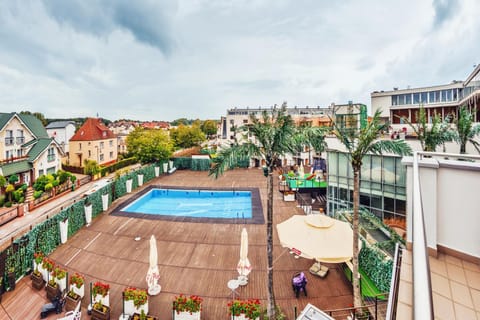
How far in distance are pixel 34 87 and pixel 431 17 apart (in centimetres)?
4409

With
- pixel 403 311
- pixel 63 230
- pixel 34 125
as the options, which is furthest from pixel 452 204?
pixel 34 125

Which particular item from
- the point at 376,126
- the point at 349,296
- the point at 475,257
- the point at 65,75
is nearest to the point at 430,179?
the point at 475,257

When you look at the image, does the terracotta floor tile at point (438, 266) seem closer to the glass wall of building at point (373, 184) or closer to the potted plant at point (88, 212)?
the glass wall of building at point (373, 184)

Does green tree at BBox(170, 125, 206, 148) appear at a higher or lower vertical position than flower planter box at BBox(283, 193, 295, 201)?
higher

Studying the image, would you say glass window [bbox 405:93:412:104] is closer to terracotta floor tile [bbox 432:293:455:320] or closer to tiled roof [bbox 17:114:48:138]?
terracotta floor tile [bbox 432:293:455:320]

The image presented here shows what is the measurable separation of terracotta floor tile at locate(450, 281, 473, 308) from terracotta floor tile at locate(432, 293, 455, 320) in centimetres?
16

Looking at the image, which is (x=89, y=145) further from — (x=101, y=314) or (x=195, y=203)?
(x=101, y=314)

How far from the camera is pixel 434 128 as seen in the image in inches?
437

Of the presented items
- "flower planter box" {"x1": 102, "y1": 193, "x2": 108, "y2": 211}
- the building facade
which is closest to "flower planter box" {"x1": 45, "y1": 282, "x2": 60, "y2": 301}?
"flower planter box" {"x1": 102, "y1": 193, "x2": 108, "y2": 211}

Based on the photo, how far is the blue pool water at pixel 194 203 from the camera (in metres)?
19.8

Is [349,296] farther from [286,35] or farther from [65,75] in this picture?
[65,75]

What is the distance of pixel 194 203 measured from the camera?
22.5 m

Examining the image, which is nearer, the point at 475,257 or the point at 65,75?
the point at 475,257

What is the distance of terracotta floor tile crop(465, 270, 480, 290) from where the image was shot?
10.8 feet
